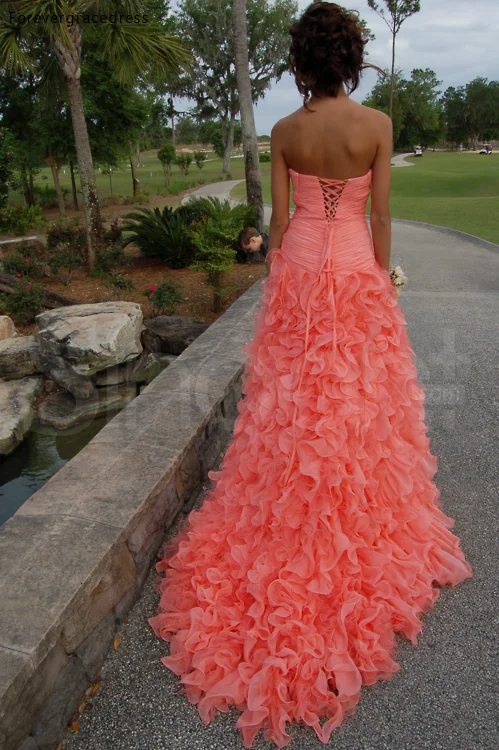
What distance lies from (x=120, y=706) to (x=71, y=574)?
0.53 m

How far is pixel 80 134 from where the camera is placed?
788 centimetres

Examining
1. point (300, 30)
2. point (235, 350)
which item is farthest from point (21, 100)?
point (300, 30)

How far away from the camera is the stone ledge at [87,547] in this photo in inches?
66.0

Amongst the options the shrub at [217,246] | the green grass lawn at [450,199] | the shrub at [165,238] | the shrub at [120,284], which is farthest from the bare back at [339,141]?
the green grass lawn at [450,199]

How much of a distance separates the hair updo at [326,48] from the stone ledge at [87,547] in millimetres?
1839

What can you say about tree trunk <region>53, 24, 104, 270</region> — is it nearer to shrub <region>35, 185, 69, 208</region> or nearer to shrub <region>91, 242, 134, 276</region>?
shrub <region>91, 242, 134, 276</region>

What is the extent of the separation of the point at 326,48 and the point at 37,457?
3986 millimetres

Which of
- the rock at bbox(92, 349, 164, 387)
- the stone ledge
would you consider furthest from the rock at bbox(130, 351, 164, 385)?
the stone ledge

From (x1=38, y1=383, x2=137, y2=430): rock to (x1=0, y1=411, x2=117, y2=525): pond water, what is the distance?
60 millimetres

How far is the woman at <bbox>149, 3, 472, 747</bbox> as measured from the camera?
193cm

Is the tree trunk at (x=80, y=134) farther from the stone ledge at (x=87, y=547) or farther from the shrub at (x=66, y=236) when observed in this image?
the stone ledge at (x=87, y=547)

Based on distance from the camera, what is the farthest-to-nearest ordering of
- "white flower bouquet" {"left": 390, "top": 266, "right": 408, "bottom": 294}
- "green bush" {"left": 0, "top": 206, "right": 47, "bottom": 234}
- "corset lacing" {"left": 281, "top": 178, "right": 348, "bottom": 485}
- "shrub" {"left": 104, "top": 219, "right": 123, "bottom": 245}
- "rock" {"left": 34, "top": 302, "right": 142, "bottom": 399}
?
"green bush" {"left": 0, "top": 206, "right": 47, "bottom": 234}, "shrub" {"left": 104, "top": 219, "right": 123, "bottom": 245}, "rock" {"left": 34, "top": 302, "right": 142, "bottom": 399}, "white flower bouquet" {"left": 390, "top": 266, "right": 408, "bottom": 294}, "corset lacing" {"left": 281, "top": 178, "right": 348, "bottom": 485}

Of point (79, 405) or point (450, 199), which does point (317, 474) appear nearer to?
point (79, 405)

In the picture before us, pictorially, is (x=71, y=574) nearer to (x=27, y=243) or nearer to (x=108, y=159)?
(x=27, y=243)
